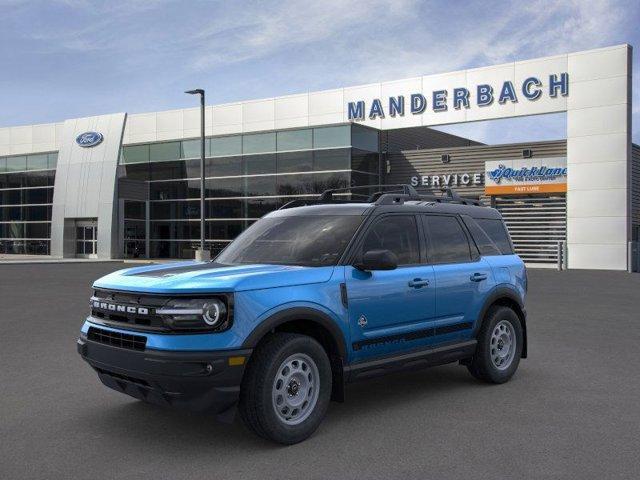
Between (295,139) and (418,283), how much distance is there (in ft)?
91.4

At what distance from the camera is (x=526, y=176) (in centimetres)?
2891

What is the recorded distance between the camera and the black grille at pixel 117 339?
15.0 ft

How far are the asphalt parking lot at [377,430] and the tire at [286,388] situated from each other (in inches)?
6.1

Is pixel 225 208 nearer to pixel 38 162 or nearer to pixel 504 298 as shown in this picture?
pixel 38 162

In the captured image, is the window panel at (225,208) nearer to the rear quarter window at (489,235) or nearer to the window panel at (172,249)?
the window panel at (172,249)

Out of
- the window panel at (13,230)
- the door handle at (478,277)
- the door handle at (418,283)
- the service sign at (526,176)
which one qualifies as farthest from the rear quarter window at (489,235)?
the window panel at (13,230)

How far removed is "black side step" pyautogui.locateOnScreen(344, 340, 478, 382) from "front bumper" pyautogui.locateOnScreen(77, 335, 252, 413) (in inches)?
41.7

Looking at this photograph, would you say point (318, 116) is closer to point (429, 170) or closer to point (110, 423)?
point (429, 170)

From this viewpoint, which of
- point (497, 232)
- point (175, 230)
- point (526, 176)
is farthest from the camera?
point (175, 230)

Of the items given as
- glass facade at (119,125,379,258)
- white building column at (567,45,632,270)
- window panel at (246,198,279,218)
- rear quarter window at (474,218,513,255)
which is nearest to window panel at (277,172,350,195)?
glass facade at (119,125,379,258)

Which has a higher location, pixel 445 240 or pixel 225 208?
pixel 225 208

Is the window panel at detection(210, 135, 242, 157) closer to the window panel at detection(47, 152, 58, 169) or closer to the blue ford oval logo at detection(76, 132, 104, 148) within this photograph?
the blue ford oval logo at detection(76, 132, 104, 148)

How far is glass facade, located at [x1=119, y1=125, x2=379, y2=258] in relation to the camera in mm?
31781

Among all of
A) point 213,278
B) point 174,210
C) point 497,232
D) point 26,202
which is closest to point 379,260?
point 213,278
